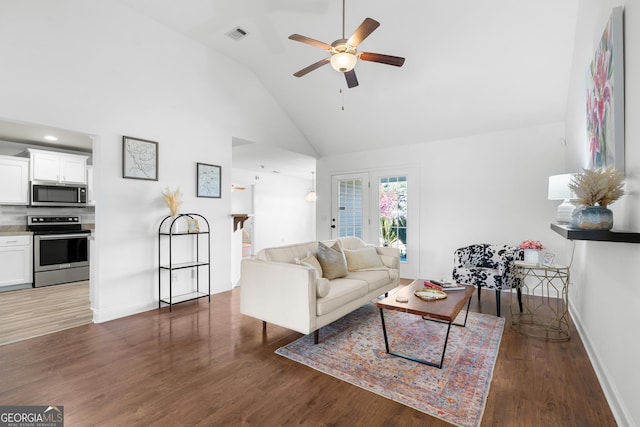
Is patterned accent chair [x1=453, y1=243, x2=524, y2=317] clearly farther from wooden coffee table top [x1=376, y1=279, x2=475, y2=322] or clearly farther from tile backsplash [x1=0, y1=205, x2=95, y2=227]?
tile backsplash [x1=0, y1=205, x2=95, y2=227]

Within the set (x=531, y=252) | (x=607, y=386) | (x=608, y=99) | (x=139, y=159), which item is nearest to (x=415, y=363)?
(x=607, y=386)

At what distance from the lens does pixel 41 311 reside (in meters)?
3.68

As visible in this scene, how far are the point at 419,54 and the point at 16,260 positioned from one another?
6493 mm

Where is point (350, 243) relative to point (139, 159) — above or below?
below

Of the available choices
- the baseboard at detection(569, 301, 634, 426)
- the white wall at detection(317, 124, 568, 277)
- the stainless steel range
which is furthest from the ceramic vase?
the stainless steel range

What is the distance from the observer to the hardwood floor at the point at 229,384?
1.80 metres

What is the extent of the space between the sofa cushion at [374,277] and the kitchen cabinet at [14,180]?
5.37 meters

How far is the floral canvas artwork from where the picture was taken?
5.76ft

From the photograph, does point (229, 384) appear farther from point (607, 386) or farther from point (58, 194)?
point (58, 194)

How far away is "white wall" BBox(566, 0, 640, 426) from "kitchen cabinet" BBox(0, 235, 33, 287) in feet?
22.6

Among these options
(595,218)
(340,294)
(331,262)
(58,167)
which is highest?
(58,167)

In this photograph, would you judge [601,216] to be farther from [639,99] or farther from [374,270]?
[374,270]

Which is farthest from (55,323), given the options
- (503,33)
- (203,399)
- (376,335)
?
(503,33)

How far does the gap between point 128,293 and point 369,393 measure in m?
3.07
